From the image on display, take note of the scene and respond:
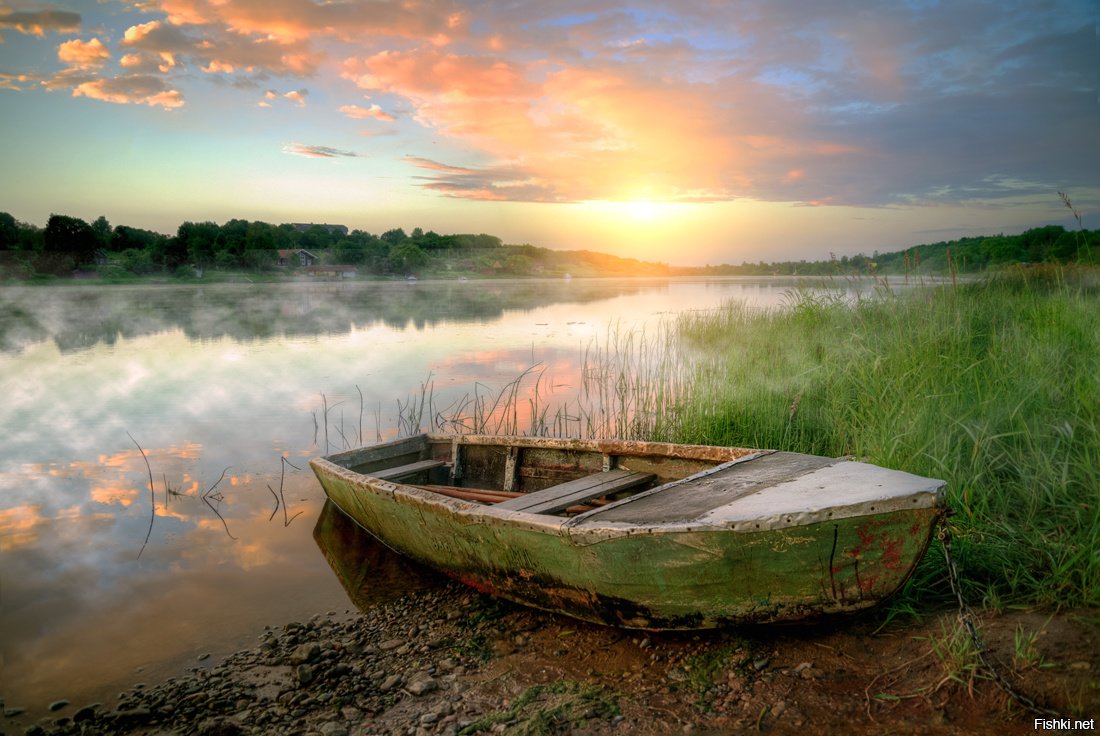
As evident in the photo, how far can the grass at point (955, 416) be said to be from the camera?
131 inches

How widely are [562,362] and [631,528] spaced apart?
1093 cm

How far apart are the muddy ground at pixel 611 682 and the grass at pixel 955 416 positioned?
14.1 inches

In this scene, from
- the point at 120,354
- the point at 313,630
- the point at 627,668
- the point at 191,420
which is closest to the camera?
the point at 627,668

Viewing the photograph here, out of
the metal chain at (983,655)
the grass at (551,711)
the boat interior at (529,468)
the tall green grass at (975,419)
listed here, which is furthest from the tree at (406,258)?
the metal chain at (983,655)

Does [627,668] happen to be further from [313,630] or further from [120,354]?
[120,354]

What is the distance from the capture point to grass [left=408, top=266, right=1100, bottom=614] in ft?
10.9

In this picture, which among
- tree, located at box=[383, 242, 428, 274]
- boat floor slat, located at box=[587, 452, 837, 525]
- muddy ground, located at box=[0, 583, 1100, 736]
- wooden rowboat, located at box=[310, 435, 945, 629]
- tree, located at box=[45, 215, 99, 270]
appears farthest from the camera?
tree, located at box=[383, 242, 428, 274]

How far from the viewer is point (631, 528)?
334cm

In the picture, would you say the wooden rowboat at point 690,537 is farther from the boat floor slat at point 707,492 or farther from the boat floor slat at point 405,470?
the boat floor slat at point 405,470

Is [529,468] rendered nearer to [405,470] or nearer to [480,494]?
[480,494]

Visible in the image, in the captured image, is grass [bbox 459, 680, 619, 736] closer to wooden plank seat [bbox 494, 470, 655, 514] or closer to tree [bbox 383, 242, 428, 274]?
wooden plank seat [bbox 494, 470, 655, 514]

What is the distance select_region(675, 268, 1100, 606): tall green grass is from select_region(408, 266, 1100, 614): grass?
0.04 feet

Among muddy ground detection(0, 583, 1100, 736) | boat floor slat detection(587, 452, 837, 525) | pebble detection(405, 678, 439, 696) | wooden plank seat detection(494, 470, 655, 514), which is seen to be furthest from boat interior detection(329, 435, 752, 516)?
pebble detection(405, 678, 439, 696)

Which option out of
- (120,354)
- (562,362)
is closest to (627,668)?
(562,362)
